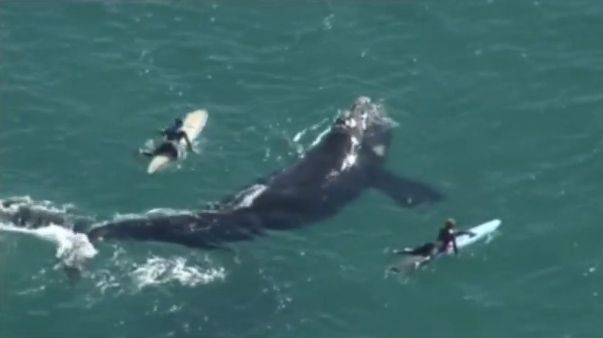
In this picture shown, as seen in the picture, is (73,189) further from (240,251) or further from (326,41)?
(326,41)

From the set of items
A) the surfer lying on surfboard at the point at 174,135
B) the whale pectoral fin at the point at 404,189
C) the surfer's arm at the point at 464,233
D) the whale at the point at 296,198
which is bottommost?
the whale pectoral fin at the point at 404,189

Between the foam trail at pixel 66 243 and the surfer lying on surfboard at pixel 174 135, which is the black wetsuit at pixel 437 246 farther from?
the foam trail at pixel 66 243

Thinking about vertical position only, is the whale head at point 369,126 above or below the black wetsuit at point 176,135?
below

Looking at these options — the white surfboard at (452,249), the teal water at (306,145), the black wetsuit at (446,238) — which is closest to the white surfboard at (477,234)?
the white surfboard at (452,249)

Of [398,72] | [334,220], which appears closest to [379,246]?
[334,220]

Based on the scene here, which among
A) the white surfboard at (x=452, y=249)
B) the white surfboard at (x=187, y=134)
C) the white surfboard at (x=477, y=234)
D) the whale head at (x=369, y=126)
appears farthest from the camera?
the whale head at (x=369, y=126)

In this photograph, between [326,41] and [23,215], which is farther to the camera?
[326,41]
